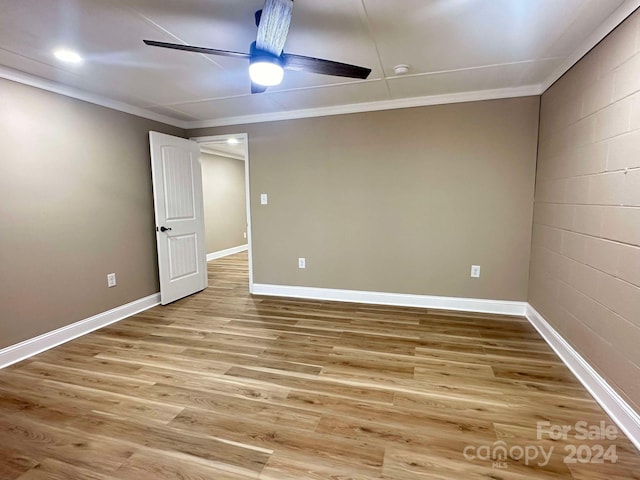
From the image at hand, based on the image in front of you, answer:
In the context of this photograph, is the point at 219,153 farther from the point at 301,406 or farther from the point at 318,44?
the point at 301,406

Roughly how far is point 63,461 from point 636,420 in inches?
114

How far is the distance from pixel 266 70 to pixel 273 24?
0.74 feet

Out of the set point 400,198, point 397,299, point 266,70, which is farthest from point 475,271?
point 266,70

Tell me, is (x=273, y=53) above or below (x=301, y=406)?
above

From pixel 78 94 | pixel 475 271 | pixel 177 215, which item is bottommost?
pixel 475 271

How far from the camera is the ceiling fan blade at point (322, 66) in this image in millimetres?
1799

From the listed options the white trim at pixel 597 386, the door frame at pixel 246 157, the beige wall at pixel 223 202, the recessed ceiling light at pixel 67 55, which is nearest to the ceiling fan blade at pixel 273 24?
the recessed ceiling light at pixel 67 55

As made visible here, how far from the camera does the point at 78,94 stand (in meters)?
2.97

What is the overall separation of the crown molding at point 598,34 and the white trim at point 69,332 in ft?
15.2

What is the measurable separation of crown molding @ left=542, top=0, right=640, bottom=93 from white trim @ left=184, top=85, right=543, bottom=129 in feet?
1.25

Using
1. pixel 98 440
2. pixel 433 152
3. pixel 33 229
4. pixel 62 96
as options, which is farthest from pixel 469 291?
pixel 62 96

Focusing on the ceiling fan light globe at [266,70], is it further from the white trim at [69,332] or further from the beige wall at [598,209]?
the white trim at [69,332]

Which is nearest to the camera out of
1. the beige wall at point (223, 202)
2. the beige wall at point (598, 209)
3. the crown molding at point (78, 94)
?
the beige wall at point (598, 209)

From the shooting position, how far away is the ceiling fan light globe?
5.59 ft
